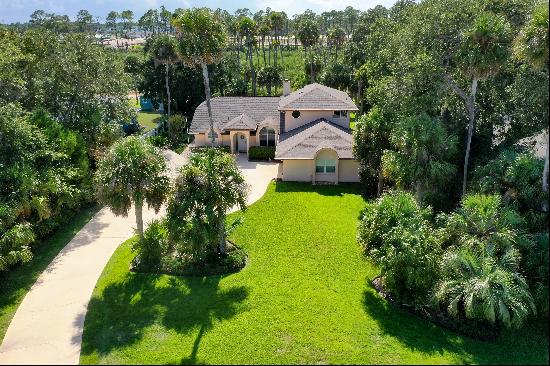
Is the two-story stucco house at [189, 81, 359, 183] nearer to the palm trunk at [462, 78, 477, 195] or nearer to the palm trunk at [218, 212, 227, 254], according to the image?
the palm trunk at [462, 78, 477, 195]

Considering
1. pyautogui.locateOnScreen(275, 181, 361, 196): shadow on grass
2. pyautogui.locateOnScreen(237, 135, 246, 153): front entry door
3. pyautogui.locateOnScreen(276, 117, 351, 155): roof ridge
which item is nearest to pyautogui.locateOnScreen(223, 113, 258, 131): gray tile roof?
pyautogui.locateOnScreen(237, 135, 246, 153): front entry door

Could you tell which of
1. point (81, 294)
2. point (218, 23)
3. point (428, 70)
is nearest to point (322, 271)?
point (81, 294)

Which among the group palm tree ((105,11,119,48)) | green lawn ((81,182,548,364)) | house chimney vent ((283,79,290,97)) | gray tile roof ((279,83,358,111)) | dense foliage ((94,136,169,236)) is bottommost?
green lawn ((81,182,548,364))

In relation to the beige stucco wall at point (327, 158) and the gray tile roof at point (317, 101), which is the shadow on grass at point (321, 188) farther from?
Answer: the gray tile roof at point (317, 101)

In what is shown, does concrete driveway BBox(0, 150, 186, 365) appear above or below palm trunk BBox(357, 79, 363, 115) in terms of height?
below

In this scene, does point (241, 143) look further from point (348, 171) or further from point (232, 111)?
point (348, 171)

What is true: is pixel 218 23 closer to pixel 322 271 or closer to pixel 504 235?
pixel 322 271

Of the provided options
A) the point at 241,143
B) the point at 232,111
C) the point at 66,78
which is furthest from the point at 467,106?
the point at 66,78
